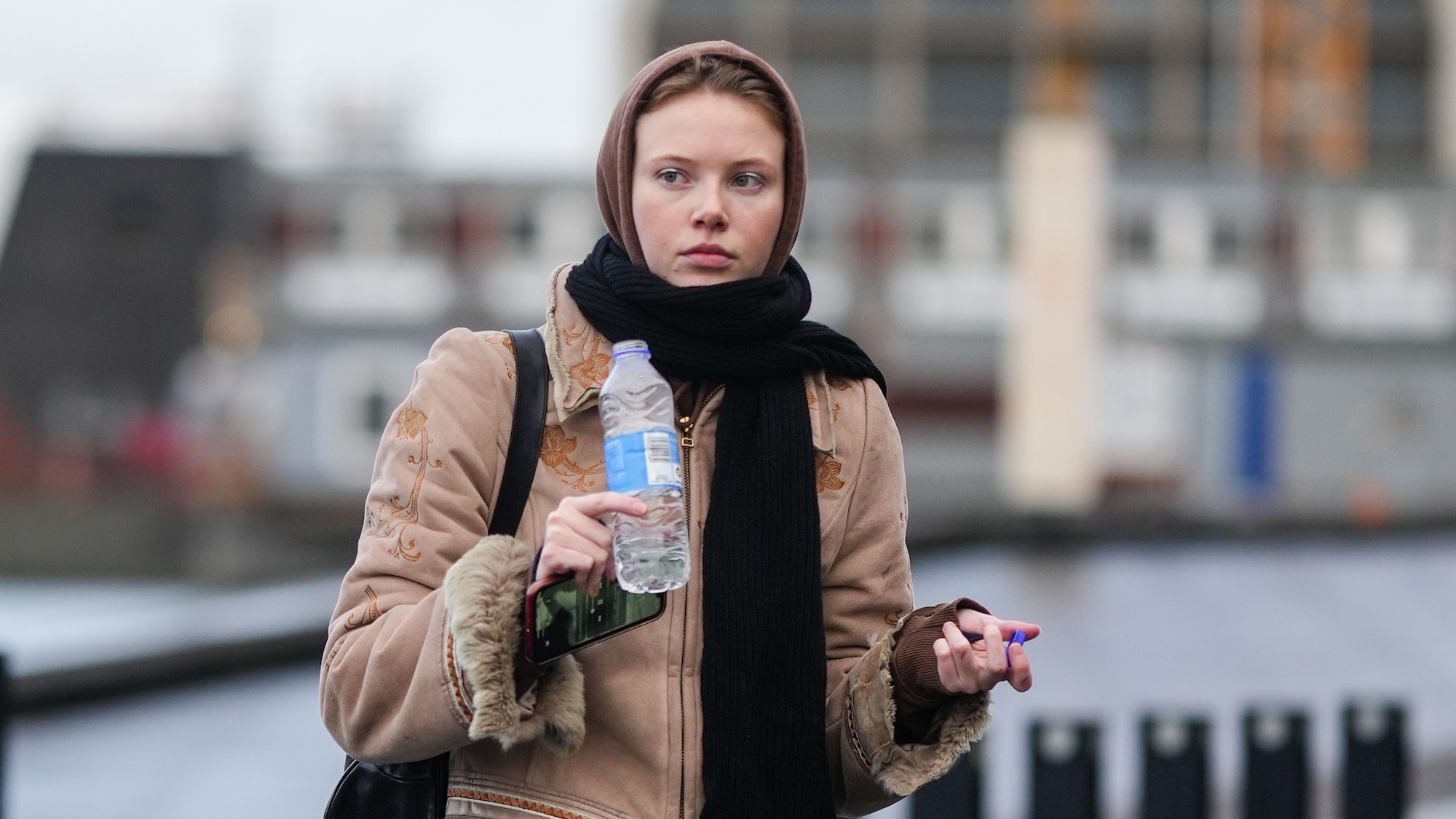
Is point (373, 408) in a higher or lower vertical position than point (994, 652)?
lower

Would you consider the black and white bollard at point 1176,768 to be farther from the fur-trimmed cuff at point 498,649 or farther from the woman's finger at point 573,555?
the woman's finger at point 573,555

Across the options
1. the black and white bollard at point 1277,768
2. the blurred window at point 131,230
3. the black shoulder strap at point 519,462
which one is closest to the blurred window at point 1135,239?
the blurred window at point 131,230

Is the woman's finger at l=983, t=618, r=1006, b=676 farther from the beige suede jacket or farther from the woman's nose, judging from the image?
the woman's nose

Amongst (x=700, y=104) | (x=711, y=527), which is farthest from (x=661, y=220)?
(x=711, y=527)

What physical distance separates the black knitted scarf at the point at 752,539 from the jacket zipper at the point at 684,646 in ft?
0.08

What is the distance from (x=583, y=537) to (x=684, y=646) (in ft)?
0.95

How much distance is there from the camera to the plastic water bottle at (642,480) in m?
1.91

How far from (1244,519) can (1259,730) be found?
8.79 metres

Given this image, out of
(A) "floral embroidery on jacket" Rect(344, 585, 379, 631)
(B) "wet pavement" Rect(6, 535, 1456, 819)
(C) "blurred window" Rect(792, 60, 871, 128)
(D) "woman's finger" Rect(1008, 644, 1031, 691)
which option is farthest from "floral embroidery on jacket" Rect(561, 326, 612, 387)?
(C) "blurred window" Rect(792, 60, 871, 128)

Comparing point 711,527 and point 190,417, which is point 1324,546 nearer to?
point 711,527

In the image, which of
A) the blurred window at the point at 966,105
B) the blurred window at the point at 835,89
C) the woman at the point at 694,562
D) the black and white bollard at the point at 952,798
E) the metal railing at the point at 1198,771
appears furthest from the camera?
the blurred window at the point at 835,89

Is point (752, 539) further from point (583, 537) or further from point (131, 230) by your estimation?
point (131, 230)

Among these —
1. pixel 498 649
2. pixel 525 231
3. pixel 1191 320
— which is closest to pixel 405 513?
pixel 498 649

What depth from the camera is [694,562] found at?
6.98 ft
